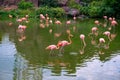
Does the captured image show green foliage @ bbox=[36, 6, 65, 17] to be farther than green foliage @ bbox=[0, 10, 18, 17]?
Yes

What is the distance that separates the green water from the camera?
9070 millimetres

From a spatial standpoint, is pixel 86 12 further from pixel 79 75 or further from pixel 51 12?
pixel 79 75

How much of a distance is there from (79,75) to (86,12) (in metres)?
17.9

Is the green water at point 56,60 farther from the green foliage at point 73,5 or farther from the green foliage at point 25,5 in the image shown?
the green foliage at point 25,5

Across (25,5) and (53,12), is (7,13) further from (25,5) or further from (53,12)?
(53,12)

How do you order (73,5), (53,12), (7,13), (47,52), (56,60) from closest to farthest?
(56,60)
(47,52)
(7,13)
(53,12)
(73,5)

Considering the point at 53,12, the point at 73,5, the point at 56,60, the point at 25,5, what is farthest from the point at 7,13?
the point at 56,60

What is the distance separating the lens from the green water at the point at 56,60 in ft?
29.8

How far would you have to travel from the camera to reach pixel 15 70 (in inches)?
375

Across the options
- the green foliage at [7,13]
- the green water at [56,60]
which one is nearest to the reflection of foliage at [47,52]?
the green water at [56,60]

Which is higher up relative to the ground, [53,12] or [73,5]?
[73,5]

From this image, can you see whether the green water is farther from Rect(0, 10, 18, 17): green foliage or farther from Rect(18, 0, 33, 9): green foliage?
Rect(18, 0, 33, 9): green foliage

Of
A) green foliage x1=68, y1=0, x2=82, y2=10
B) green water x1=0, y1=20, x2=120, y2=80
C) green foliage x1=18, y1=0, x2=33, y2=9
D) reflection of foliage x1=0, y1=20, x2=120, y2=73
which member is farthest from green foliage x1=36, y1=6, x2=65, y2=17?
green water x1=0, y1=20, x2=120, y2=80

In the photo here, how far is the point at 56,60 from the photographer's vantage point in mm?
10672
